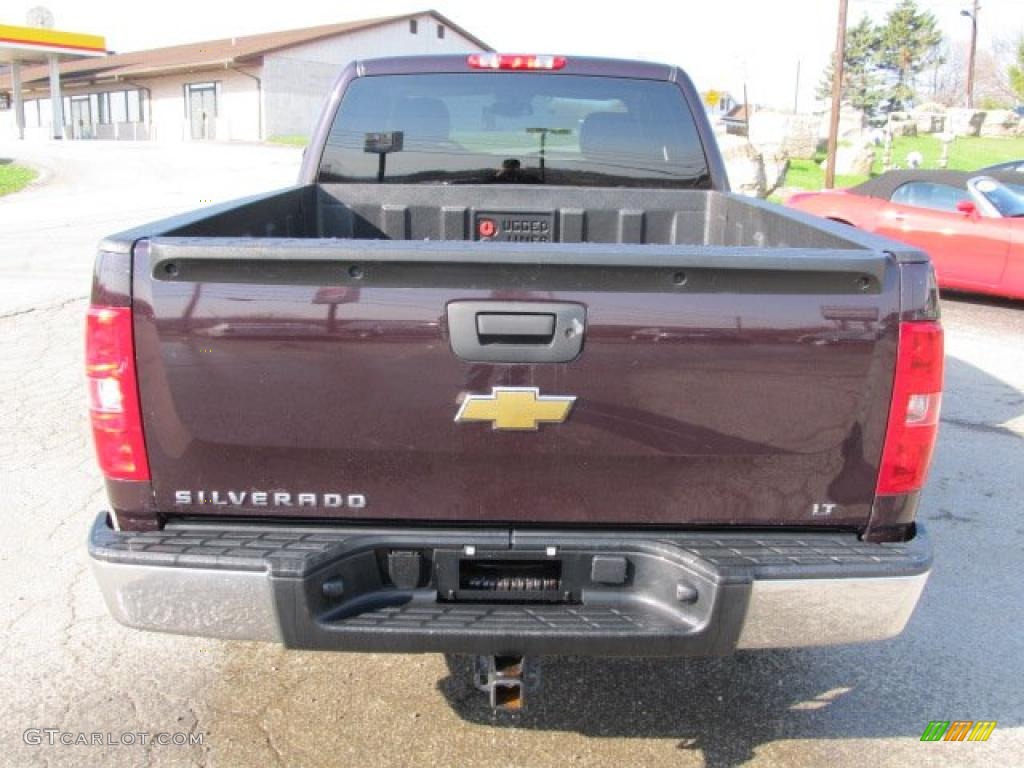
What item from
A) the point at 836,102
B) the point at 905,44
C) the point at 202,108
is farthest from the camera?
the point at 905,44

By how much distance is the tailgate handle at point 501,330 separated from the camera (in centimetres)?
226

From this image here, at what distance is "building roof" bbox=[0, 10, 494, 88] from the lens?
43375 millimetres

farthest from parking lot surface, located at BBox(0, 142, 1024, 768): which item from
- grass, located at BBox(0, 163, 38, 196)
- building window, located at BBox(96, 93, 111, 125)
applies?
building window, located at BBox(96, 93, 111, 125)

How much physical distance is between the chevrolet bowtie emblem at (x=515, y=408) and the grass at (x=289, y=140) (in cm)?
3745

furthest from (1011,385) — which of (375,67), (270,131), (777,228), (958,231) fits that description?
(270,131)

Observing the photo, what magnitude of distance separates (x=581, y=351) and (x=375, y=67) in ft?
9.03

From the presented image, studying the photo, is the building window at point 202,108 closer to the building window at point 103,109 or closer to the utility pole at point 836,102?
the building window at point 103,109

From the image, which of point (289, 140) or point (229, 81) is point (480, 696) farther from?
point (229, 81)

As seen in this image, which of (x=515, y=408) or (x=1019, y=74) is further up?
(x=1019, y=74)

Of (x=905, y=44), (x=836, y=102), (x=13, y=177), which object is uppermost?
(x=905, y=44)

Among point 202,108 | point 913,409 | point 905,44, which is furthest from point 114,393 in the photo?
point 905,44

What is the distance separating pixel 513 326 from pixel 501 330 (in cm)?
3

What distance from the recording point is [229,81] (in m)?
44.3

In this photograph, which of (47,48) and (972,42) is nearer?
(47,48)
